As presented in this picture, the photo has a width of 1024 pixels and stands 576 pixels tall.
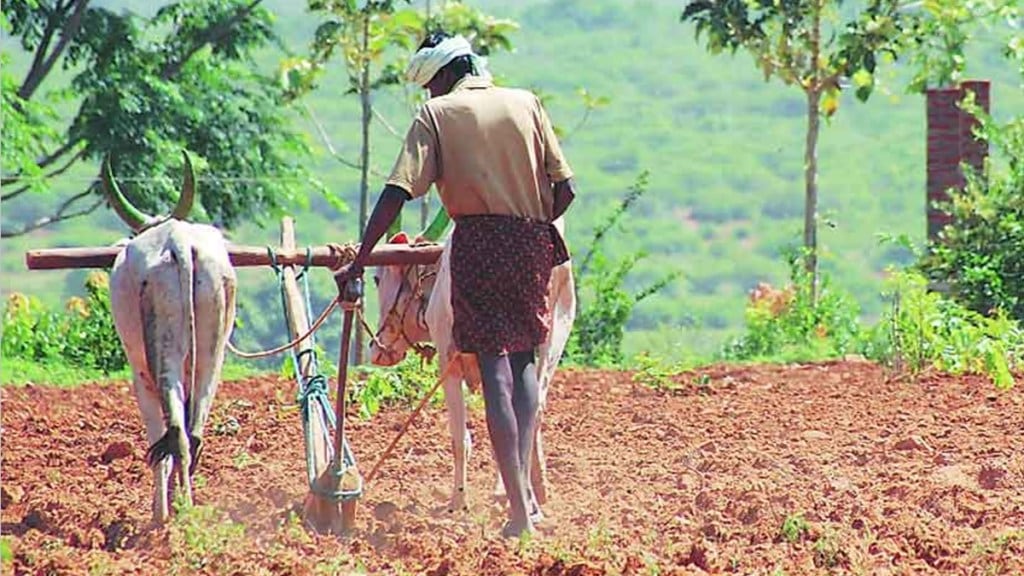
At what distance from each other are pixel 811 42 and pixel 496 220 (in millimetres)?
9712

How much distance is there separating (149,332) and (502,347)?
3.80 feet

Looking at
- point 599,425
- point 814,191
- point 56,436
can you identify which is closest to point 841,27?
point 814,191

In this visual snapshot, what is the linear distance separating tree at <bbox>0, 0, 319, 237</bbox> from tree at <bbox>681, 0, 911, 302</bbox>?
4.77 meters

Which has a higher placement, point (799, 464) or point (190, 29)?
point (190, 29)

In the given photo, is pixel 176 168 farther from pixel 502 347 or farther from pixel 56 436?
pixel 502 347

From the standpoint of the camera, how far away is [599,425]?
10.1 m

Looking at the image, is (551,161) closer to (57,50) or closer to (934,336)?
(934,336)

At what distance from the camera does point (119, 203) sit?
24.1 ft

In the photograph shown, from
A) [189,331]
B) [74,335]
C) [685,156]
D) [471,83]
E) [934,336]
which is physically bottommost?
[685,156]

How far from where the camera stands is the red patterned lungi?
282 inches

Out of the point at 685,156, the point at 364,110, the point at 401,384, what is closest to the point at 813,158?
the point at 364,110

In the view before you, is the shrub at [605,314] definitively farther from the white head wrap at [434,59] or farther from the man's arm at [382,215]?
the man's arm at [382,215]

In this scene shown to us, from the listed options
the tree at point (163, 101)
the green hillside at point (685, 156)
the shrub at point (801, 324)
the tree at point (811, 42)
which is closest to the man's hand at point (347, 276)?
the shrub at point (801, 324)

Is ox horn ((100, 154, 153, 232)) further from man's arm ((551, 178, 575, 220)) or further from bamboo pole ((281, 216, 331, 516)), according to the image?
man's arm ((551, 178, 575, 220))
